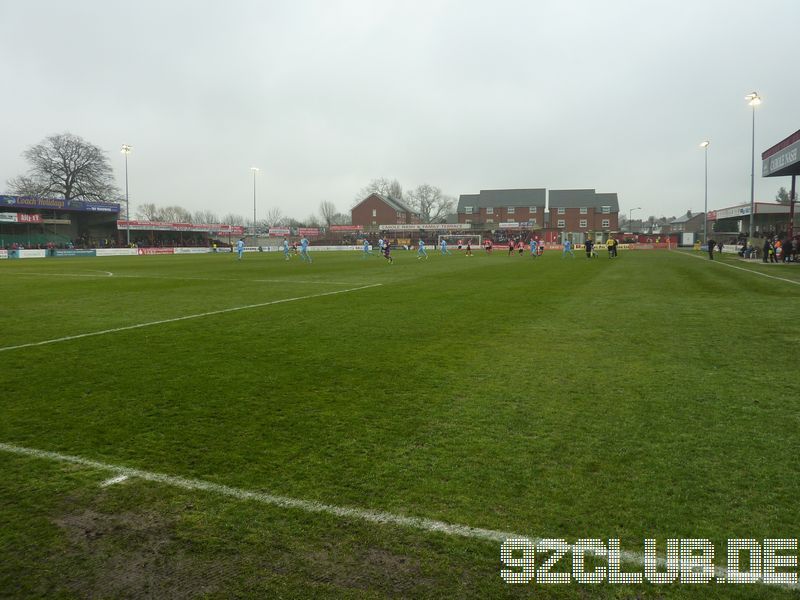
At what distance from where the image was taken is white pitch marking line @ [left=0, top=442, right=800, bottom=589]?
2.86 meters

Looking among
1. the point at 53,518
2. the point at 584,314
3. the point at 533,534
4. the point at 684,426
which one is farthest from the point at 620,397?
the point at 584,314

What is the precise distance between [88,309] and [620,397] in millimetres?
12401

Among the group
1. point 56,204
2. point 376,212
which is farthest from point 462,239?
point 56,204

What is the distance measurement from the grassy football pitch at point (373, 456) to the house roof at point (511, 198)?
345 ft

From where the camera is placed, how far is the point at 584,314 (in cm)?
1162

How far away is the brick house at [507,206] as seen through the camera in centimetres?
10925

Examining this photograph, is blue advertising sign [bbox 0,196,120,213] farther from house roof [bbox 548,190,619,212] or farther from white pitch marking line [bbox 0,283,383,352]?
house roof [bbox 548,190,619,212]

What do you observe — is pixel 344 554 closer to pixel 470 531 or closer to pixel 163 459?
pixel 470 531

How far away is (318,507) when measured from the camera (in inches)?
125

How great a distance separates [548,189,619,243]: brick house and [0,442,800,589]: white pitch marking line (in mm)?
107111

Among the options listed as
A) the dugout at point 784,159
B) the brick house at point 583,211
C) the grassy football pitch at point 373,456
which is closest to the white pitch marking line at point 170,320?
the grassy football pitch at point 373,456

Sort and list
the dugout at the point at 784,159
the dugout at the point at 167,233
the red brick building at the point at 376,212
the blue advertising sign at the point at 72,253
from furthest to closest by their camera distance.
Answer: the red brick building at the point at 376,212, the dugout at the point at 167,233, the blue advertising sign at the point at 72,253, the dugout at the point at 784,159

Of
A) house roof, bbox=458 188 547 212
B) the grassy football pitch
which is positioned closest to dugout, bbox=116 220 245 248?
house roof, bbox=458 188 547 212

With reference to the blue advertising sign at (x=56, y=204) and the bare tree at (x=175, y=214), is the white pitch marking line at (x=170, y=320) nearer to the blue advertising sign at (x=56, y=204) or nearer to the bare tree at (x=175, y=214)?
the blue advertising sign at (x=56, y=204)
